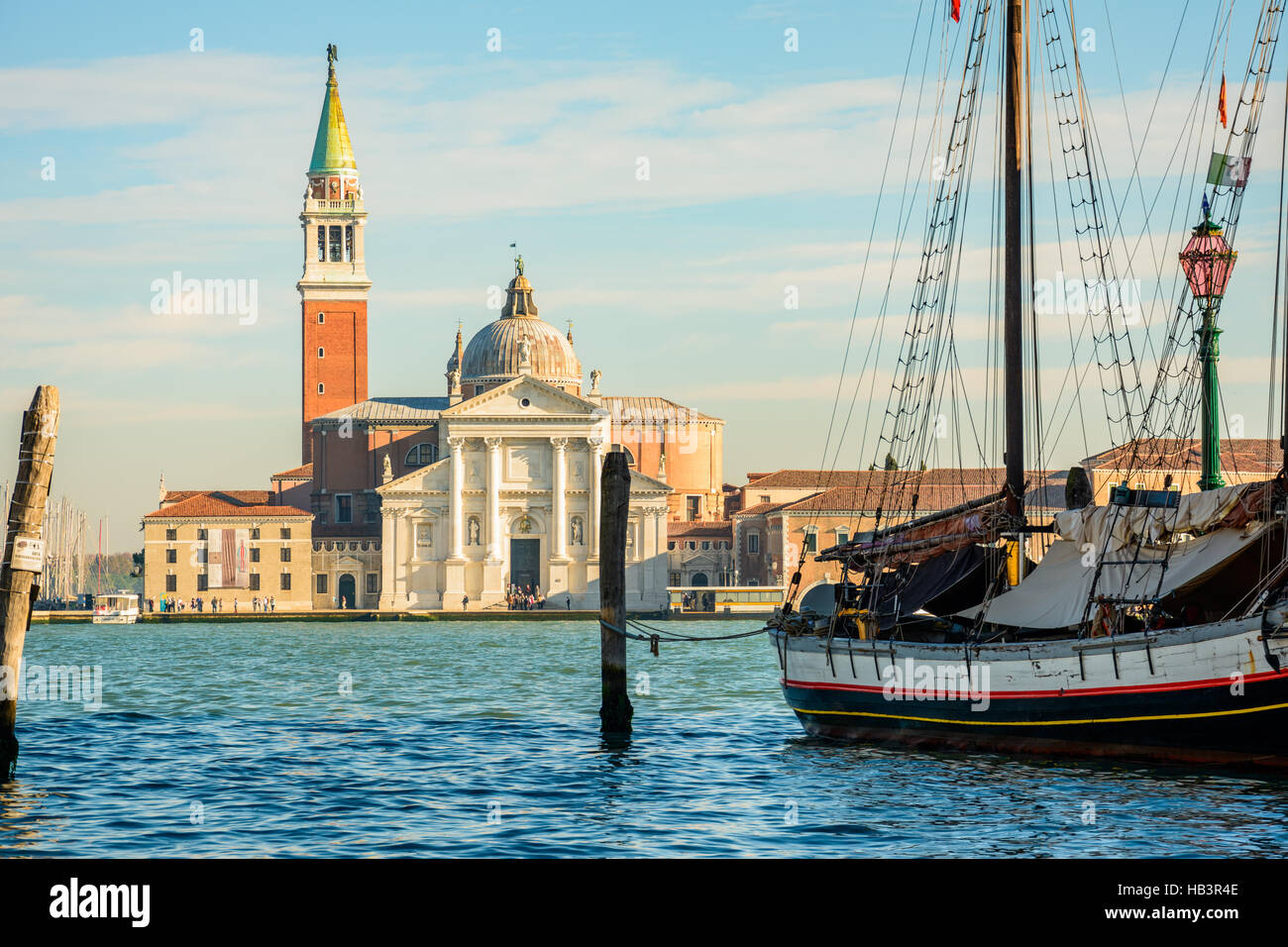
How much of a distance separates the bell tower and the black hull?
74.7 metres

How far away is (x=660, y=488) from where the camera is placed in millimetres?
81750

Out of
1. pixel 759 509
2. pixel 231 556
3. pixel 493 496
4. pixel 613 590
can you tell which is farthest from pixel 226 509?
pixel 613 590

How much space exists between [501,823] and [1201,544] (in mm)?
8935

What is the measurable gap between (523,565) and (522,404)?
28.2ft

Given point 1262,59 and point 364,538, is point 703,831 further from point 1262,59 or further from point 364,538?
point 364,538

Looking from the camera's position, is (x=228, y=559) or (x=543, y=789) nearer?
(x=543, y=789)

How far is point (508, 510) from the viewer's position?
82.1m

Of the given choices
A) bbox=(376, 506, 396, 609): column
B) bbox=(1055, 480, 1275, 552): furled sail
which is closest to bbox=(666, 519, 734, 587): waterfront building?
bbox=(376, 506, 396, 609): column

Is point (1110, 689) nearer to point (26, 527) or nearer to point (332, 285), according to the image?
point (26, 527)

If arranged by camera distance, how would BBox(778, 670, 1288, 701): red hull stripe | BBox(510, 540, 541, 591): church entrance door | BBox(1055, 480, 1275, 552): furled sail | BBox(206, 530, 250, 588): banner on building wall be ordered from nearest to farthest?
BBox(778, 670, 1288, 701): red hull stripe → BBox(1055, 480, 1275, 552): furled sail → BBox(510, 540, 541, 591): church entrance door → BBox(206, 530, 250, 588): banner on building wall

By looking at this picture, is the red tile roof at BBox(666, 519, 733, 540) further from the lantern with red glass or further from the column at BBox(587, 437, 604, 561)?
the lantern with red glass

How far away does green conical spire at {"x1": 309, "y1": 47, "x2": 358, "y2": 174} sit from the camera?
9419 centimetres
